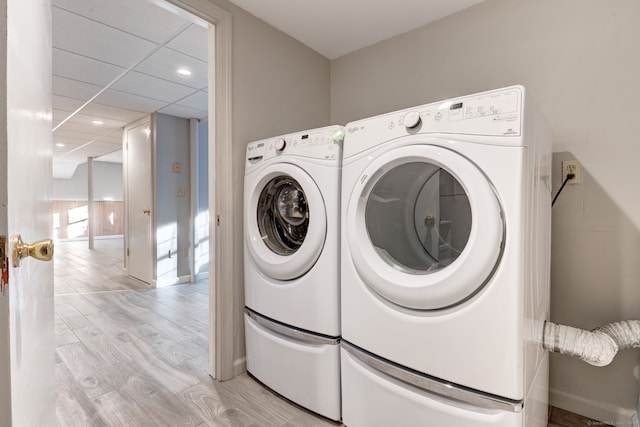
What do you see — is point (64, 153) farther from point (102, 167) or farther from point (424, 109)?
point (424, 109)

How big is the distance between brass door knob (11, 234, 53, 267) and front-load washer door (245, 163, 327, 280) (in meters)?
0.89

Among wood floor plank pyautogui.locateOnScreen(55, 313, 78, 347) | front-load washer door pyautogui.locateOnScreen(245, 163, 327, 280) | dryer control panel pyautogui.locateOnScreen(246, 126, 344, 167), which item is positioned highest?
dryer control panel pyautogui.locateOnScreen(246, 126, 344, 167)

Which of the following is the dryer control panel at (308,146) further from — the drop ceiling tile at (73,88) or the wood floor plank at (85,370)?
the drop ceiling tile at (73,88)

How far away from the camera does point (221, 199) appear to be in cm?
163

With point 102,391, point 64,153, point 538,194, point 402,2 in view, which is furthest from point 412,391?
point 64,153

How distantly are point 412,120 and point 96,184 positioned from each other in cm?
990

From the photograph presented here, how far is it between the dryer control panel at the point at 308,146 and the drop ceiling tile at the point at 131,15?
37.4 inches

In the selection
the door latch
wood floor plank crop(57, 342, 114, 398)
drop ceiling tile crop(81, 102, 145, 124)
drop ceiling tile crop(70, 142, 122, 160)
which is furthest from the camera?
drop ceiling tile crop(70, 142, 122, 160)

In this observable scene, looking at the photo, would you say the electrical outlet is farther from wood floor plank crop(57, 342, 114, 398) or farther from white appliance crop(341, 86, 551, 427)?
wood floor plank crop(57, 342, 114, 398)

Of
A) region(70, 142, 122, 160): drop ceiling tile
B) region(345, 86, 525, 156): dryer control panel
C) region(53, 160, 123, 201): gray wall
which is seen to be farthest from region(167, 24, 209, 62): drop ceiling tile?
region(53, 160, 123, 201): gray wall

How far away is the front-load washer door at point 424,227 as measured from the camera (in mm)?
886

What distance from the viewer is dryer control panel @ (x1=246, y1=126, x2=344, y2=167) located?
→ 1275mm

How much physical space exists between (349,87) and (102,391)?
7.58 ft

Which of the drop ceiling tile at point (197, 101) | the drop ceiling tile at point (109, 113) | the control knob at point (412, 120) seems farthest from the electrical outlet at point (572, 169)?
the drop ceiling tile at point (109, 113)
